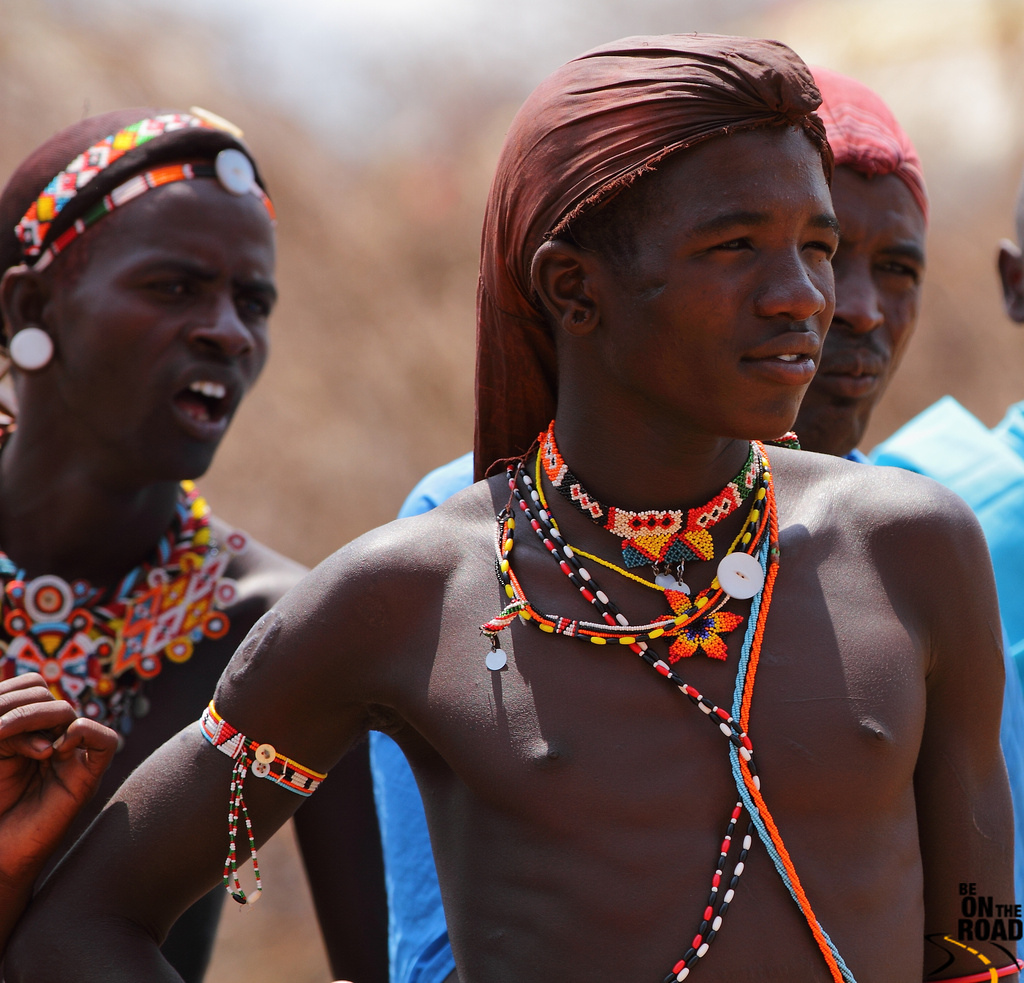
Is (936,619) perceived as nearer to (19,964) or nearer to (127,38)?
(19,964)

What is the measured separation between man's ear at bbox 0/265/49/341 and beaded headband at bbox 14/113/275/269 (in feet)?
0.12

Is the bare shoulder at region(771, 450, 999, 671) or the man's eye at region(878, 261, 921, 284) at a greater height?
the man's eye at region(878, 261, 921, 284)

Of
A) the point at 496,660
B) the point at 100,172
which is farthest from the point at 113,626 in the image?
the point at 496,660

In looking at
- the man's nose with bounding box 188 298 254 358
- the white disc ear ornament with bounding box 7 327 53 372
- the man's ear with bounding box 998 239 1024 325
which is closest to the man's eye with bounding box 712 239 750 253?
the man's nose with bounding box 188 298 254 358

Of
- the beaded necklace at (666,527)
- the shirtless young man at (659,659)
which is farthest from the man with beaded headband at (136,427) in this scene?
the beaded necklace at (666,527)

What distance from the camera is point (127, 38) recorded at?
14.4 metres

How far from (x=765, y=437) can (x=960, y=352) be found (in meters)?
12.3

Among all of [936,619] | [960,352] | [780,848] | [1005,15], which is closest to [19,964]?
[780,848]

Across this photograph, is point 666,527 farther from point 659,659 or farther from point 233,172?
point 233,172

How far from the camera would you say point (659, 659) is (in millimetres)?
2064

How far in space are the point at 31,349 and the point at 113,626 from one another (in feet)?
2.45

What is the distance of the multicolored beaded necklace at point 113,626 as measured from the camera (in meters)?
3.21

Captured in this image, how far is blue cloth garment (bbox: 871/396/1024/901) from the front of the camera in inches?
139

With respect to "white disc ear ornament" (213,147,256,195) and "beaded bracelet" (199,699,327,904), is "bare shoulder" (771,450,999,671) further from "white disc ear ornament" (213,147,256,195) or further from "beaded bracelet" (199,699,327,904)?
"white disc ear ornament" (213,147,256,195)
